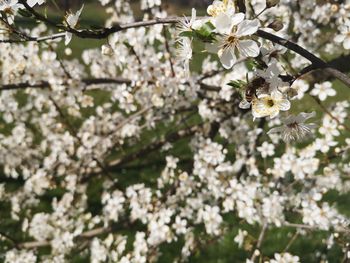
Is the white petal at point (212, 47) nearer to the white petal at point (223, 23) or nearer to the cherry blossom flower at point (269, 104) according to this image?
the white petal at point (223, 23)

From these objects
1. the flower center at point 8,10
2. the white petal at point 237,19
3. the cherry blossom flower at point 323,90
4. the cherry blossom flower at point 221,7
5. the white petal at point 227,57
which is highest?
the cherry blossom flower at point 323,90

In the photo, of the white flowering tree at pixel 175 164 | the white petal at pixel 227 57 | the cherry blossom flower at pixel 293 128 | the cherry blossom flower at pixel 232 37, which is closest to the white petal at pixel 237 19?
the cherry blossom flower at pixel 232 37

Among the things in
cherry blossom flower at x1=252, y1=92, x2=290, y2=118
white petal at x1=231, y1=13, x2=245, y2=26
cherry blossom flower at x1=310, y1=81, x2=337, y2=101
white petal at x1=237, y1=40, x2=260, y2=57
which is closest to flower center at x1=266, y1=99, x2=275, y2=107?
cherry blossom flower at x1=252, y1=92, x2=290, y2=118

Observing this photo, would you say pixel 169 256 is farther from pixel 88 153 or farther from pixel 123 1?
pixel 123 1

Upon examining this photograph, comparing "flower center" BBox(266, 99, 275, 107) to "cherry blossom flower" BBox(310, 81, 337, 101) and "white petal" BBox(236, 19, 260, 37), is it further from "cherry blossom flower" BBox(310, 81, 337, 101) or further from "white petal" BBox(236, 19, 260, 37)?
"cherry blossom flower" BBox(310, 81, 337, 101)

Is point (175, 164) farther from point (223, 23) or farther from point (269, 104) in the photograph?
point (223, 23)

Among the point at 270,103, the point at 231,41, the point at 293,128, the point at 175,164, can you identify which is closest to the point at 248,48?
the point at 231,41

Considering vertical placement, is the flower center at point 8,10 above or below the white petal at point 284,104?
above

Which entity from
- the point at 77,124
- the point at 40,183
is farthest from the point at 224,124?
the point at 77,124
